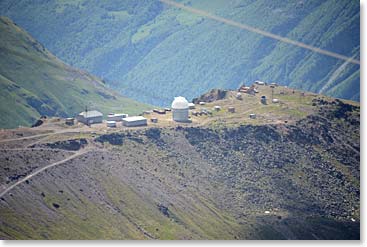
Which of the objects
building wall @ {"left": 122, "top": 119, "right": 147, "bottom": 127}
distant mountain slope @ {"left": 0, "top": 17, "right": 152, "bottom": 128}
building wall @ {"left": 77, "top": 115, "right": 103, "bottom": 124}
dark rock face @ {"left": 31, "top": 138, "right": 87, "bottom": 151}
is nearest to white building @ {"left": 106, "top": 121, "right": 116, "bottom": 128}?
building wall @ {"left": 122, "top": 119, "right": 147, "bottom": 127}

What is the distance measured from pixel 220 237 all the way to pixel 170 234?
4498 mm

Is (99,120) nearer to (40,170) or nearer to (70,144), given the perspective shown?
(70,144)

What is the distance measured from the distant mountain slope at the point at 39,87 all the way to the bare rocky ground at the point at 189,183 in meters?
71.3

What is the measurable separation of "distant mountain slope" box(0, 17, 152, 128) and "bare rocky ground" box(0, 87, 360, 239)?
7131 cm

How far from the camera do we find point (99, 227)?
82312 millimetres

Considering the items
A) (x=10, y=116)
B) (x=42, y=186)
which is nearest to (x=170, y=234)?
(x=42, y=186)

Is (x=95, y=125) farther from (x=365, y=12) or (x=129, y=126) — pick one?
(x=365, y=12)

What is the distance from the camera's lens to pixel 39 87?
18012cm

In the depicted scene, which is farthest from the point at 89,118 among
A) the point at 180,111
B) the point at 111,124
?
the point at 180,111

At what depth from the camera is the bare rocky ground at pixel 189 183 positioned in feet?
274

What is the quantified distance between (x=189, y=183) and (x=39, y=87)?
90.1 metres

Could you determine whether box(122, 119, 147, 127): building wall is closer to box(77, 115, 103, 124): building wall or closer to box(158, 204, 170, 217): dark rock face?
box(77, 115, 103, 124): building wall

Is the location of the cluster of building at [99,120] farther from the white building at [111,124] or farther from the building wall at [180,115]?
the building wall at [180,115]

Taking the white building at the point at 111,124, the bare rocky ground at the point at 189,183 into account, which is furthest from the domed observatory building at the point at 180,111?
the white building at the point at 111,124
